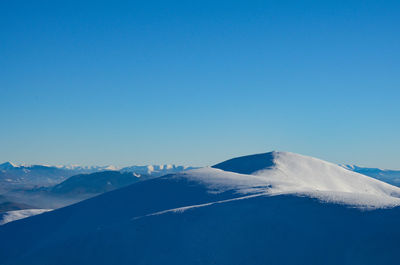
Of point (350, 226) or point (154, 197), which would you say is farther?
point (154, 197)

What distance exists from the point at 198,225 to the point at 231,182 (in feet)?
22.7

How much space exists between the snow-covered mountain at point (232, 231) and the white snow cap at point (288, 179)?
15 cm

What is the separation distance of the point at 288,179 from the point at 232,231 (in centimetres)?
1325

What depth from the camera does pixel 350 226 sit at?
9883 millimetres

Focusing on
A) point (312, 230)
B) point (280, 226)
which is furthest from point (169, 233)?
point (312, 230)

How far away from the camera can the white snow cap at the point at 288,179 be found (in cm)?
1446

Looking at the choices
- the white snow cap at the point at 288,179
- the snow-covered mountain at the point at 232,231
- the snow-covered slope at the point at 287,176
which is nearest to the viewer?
the snow-covered mountain at the point at 232,231

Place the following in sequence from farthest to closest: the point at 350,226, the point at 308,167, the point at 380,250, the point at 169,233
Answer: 1. the point at 308,167
2. the point at 169,233
3. the point at 350,226
4. the point at 380,250

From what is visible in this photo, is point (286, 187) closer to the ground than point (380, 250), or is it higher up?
higher up

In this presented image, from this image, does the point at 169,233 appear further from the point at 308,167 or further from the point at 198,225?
the point at 308,167

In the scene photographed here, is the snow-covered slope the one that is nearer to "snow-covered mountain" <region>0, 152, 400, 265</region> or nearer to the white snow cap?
the white snow cap

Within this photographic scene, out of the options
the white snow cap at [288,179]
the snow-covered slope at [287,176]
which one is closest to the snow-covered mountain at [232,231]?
the white snow cap at [288,179]

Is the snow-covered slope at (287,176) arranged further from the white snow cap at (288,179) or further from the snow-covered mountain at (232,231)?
the snow-covered mountain at (232,231)

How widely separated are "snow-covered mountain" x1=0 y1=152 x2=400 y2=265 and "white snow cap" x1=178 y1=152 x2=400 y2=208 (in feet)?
0.48
